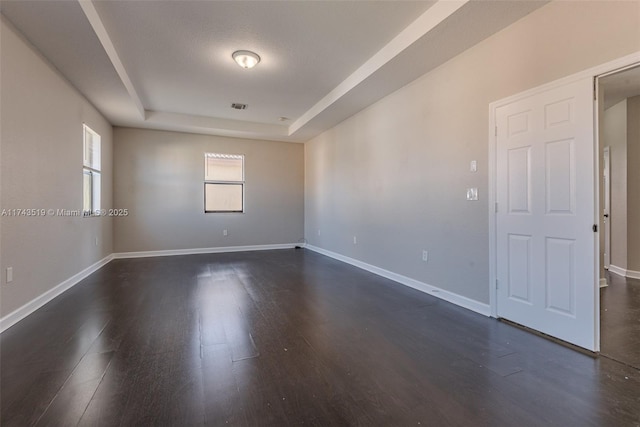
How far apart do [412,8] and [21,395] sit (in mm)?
3835

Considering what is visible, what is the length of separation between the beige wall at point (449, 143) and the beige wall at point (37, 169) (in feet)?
13.0

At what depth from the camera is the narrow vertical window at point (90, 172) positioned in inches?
170

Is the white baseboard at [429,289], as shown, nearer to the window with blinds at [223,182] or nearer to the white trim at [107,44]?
the window with blinds at [223,182]

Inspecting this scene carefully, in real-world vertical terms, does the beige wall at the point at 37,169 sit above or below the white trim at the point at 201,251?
above

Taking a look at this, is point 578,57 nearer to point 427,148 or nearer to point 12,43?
point 427,148

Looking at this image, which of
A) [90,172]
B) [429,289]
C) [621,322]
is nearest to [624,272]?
[621,322]

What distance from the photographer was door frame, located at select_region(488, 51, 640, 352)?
196cm

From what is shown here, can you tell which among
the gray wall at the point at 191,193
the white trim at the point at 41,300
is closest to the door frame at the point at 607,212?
the gray wall at the point at 191,193

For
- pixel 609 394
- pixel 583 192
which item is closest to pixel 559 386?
pixel 609 394

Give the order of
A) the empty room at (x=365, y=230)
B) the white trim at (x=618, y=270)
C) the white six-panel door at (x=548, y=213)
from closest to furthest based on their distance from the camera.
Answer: the empty room at (x=365, y=230) < the white six-panel door at (x=548, y=213) < the white trim at (x=618, y=270)

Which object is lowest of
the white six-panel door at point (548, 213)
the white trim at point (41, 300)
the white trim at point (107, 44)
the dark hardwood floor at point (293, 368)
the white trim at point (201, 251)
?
the dark hardwood floor at point (293, 368)

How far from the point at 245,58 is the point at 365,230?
2.96 m

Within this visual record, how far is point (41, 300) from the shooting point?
2963 millimetres

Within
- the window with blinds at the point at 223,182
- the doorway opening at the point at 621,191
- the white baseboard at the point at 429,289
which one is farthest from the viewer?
the window with blinds at the point at 223,182
